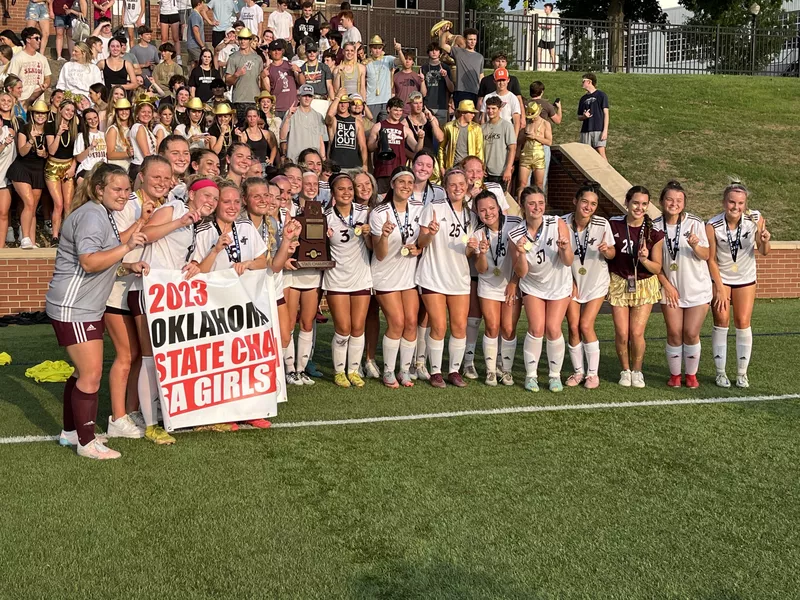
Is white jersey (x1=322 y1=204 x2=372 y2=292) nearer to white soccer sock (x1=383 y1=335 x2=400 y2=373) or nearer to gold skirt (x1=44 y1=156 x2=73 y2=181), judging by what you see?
white soccer sock (x1=383 y1=335 x2=400 y2=373)

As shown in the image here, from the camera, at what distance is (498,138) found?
13773 mm

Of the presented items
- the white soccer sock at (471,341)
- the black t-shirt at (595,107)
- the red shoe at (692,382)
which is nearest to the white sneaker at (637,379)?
the red shoe at (692,382)

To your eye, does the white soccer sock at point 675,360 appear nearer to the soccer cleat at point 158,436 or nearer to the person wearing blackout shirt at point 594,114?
the soccer cleat at point 158,436

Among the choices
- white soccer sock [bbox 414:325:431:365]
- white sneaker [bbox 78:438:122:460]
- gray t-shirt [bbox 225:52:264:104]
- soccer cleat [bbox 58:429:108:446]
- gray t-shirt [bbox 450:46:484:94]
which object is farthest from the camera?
gray t-shirt [bbox 450:46:484:94]

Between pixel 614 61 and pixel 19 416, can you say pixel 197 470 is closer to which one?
pixel 19 416

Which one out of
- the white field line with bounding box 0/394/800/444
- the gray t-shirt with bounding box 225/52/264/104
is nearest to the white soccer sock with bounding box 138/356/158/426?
the white field line with bounding box 0/394/800/444

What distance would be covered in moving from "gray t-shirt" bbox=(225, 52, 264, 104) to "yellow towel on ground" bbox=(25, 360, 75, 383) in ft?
23.7

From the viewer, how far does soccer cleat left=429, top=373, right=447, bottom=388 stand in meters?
8.38

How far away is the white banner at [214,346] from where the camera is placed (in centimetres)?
663

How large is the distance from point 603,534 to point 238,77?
11.7m

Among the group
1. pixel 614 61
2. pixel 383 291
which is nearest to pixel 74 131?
pixel 383 291

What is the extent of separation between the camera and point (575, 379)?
334 inches

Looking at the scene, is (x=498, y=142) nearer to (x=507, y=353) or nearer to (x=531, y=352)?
(x=507, y=353)

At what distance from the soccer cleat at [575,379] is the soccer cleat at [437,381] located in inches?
44.0
